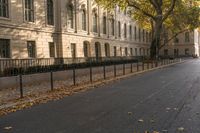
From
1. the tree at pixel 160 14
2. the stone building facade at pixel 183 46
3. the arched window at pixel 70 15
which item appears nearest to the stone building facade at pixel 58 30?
the arched window at pixel 70 15

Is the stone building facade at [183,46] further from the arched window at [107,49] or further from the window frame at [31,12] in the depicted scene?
the window frame at [31,12]

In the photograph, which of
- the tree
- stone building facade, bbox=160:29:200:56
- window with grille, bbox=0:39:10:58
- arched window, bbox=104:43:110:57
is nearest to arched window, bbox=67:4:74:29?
the tree

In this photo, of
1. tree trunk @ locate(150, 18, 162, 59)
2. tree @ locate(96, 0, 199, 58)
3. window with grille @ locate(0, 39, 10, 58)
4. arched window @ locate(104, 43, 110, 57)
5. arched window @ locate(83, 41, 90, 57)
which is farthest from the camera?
arched window @ locate(104, 43, 110, 57)

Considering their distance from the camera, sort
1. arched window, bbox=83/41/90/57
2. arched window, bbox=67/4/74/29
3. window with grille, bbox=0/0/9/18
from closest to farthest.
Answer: window with grille, bbox=0/0/9/18 → arched window, bbox=67/4/74/29 → arched window, bbox=83/41/90/57

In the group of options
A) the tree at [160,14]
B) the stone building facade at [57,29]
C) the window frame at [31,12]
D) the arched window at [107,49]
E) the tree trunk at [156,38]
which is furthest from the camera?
the arched window at [107,49]

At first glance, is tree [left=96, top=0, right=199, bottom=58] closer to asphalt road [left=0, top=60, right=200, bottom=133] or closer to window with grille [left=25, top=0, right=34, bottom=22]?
window with grille [left=25, top=0, right=34, bottom=22]

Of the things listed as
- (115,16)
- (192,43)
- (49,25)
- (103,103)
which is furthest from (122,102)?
(192,43)

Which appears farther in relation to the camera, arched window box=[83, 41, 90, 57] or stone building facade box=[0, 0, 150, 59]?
arched window box=[83, 41, 90, 57]

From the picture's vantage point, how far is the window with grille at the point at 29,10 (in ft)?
92.5

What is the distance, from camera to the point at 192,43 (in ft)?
326

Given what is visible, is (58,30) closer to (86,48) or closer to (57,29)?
(57,29)

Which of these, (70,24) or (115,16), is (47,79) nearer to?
(70,24)

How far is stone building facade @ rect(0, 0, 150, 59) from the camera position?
25531mm

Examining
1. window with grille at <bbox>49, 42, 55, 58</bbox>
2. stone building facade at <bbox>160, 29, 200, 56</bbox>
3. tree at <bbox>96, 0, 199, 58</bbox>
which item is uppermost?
tree at <bbox>96, 0, 199, 58</bbox>
